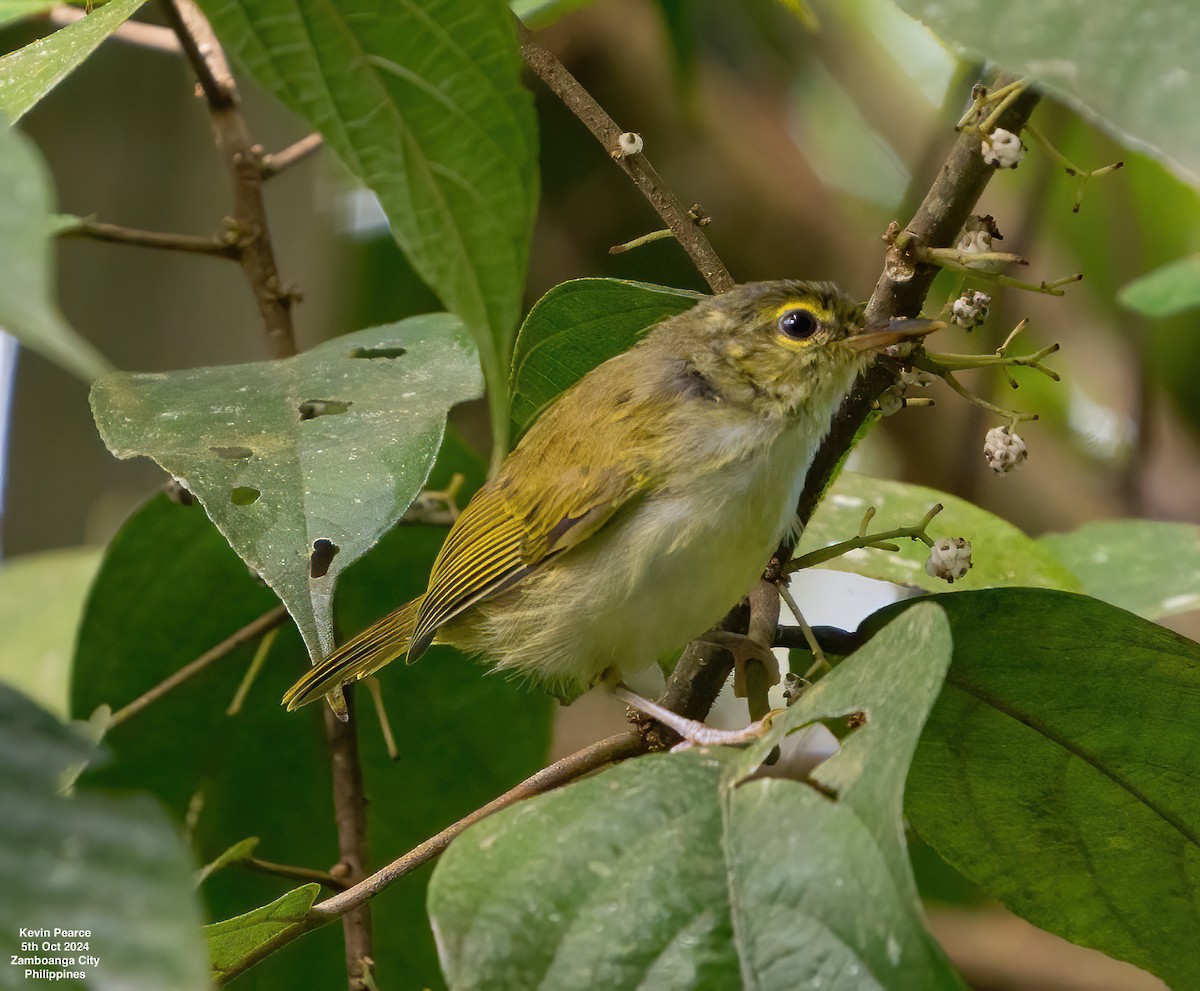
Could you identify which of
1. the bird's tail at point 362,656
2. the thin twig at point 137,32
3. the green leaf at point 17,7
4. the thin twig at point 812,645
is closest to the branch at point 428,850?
the thin twig at point 812,645

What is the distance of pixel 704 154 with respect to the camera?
13.2ft

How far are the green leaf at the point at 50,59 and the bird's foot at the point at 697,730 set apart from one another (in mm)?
834

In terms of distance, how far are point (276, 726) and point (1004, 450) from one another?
126 cm

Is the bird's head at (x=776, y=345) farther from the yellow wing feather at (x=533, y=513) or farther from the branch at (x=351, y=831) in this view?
the branch at (x=351, y=831)

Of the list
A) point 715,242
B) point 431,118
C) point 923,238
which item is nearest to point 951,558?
point 923,238

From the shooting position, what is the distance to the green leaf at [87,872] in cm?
68

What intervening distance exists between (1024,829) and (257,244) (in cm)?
137

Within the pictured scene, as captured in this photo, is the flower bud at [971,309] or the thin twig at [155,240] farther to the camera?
the thin twig at [155,240]

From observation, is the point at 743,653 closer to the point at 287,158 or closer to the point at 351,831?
the point at 351,831

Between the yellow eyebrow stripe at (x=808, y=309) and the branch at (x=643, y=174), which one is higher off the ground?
the branch at (x=643, y=174)

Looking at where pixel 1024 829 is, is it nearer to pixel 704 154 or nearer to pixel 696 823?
pixel 696 823

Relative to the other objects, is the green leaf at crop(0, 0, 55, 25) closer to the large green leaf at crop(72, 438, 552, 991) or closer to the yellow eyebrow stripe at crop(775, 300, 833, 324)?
the large green leaf at crop(72, 438, 552, 991)

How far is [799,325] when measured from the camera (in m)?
1.79

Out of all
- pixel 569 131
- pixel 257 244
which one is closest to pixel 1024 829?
pixel 257 244
